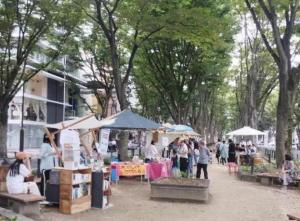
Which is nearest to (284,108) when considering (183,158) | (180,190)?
(183,158)

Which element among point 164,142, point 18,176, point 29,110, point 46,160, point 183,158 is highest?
point 29,110

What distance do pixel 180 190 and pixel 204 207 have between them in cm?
100

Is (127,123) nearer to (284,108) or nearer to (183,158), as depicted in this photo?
(183,158)

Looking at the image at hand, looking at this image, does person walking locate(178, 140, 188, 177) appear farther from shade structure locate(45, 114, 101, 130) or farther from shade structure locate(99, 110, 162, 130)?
shade structure locate(45, 114, 101, 130)

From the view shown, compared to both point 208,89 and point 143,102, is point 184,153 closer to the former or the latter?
point 208,89

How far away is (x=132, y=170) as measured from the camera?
1802 centimetres

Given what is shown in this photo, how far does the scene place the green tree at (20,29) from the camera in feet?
65.7

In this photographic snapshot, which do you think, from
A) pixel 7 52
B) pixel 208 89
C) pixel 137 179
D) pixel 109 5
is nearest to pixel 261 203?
pixel 137 179

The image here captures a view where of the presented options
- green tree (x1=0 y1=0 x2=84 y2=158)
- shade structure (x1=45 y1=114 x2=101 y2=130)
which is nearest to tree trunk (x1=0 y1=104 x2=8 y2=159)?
green tree (x1=0 y1=0 x2=84 y2=158)

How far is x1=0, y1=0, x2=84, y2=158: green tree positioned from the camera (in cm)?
2003

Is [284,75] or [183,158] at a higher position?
[284,75]

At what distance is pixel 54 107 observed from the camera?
5141 centimetres

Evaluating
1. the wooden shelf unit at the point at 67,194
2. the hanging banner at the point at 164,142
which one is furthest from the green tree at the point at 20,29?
the wooden shelf unit at the point at 67,194

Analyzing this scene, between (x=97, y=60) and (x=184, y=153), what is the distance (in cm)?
1647
